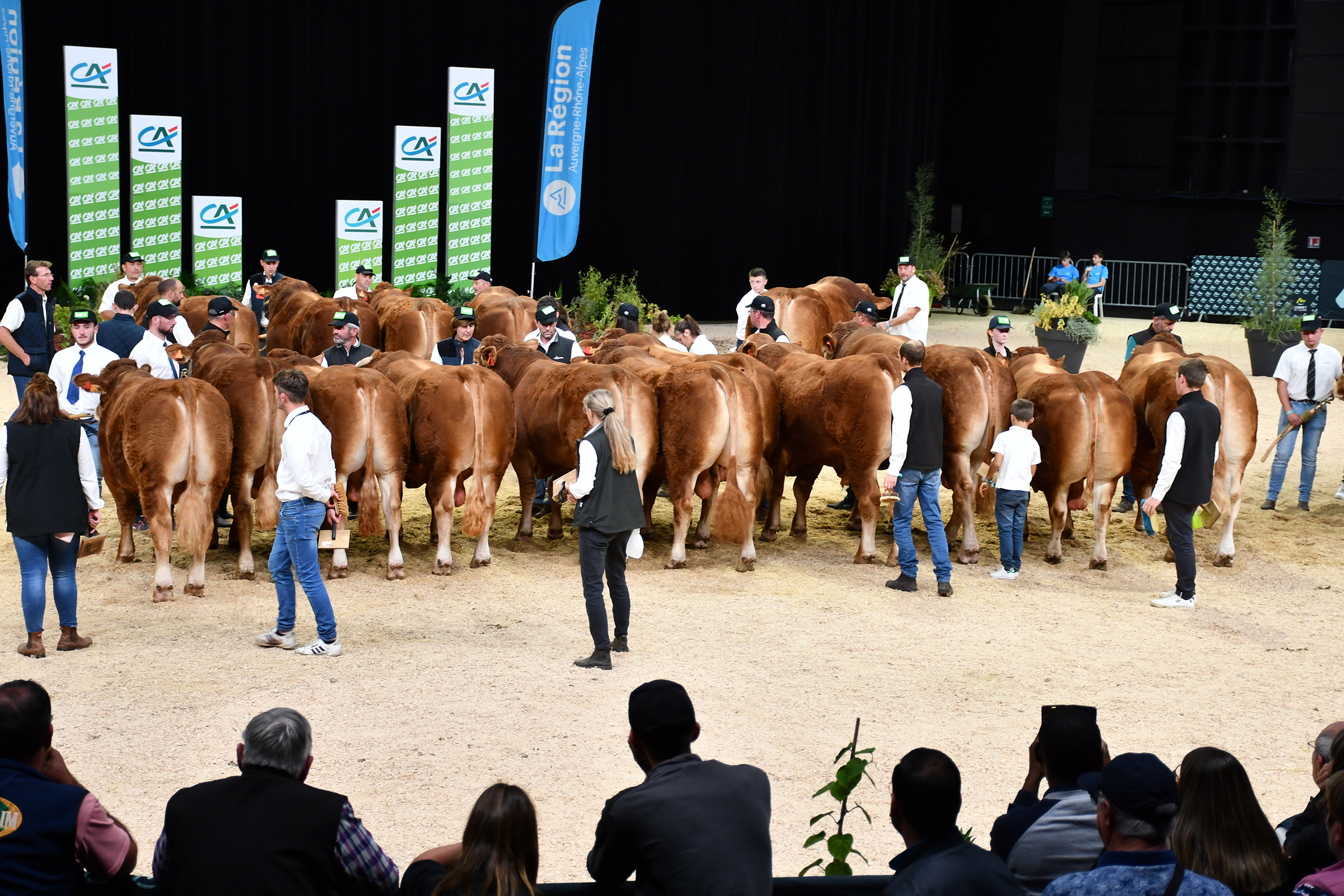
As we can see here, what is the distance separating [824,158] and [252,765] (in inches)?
937

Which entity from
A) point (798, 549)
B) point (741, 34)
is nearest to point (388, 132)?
point (741, 34)

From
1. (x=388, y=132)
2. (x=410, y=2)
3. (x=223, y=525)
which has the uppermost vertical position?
(x=410, y=2)

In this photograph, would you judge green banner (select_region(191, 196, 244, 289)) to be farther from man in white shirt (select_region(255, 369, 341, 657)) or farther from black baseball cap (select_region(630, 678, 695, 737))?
black baseball cap (select_region(630, 678, 695, 737))

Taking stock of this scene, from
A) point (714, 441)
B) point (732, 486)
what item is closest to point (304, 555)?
point (714, 441)

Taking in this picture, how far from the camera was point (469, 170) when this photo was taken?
18125 millimetres

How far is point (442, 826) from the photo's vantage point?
4867 mm

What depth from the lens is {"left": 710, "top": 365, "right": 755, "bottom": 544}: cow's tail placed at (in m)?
8.75

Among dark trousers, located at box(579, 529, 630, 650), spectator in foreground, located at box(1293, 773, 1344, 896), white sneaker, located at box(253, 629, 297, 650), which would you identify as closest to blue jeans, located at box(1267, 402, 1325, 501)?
dark trousers, located at box(579, 529, 630, 650)

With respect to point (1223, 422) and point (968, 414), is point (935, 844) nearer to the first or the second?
point (968, 414)

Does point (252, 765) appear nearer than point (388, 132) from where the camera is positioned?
Yes

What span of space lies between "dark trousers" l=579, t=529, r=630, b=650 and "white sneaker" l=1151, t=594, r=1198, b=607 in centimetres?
350

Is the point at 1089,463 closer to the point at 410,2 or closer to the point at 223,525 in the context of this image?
the point at 223,525

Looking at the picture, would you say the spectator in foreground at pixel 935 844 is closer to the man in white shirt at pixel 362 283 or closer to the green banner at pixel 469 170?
the man in white shirt at pixel 362 283

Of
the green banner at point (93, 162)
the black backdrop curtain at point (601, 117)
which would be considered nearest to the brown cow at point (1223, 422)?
the green banner at point (93, 162)
